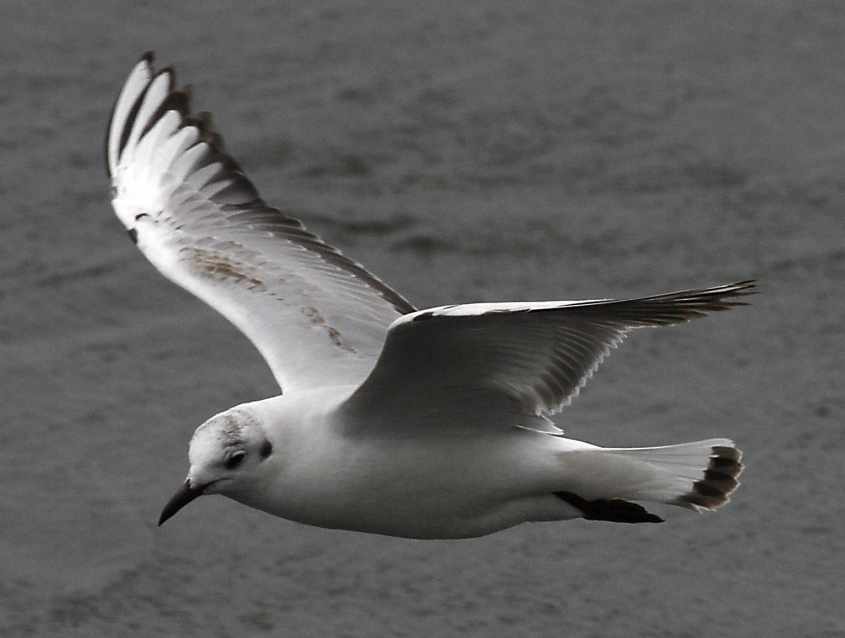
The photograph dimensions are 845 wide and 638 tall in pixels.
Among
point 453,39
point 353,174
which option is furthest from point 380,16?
point 353,174

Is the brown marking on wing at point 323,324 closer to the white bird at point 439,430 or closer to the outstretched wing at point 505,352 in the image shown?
the white bird at point 439,430

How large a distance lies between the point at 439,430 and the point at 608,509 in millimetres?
681

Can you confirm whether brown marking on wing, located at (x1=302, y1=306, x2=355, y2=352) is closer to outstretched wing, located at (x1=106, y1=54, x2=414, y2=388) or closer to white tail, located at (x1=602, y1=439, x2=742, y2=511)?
outstretched wing, located at (x1=106, y1=54, x2=414, y2=388)

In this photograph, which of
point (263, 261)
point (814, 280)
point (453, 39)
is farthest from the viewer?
point (453, 39)

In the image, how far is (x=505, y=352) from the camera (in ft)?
23.1

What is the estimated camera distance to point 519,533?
9.98 m

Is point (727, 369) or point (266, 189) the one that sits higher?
point (266, 189)

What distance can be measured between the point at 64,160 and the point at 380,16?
8.25 feet

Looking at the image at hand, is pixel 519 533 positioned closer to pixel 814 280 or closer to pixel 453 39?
pixel 814 280

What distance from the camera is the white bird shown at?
22.3 feet

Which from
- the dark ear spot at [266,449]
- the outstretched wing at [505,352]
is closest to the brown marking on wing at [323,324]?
the outstretched wing at [505,352]

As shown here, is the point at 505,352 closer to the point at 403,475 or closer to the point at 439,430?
the point at 439,430

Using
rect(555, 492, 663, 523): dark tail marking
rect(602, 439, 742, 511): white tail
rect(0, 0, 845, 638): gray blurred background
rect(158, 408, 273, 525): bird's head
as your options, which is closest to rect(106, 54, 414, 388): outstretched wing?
rect(158, 408, 273, 525): bird's head

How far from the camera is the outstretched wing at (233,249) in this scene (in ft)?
26.2
